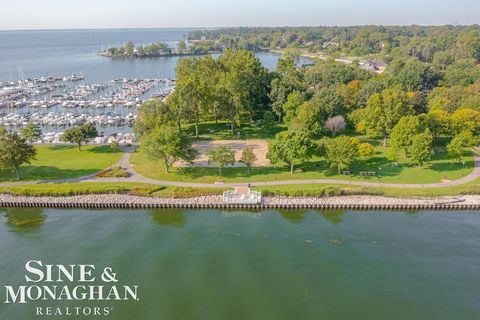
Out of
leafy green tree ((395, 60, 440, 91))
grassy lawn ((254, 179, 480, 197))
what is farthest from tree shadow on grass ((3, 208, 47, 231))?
leafy green tree ((395, 60, 440, 91))

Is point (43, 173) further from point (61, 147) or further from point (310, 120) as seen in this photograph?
point (310, 120)

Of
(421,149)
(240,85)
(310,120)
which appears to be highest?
(240,85)

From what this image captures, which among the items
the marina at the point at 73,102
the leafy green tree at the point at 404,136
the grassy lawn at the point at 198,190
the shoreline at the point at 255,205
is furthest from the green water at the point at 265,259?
the marina at the point at 73,102

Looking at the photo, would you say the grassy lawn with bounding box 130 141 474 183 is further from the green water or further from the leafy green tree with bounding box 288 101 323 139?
the leafy green tree with bounding box 288 101 323 139

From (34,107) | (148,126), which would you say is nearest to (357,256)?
(148,126)

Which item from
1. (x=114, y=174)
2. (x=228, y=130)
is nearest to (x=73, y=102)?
(x=228, y=130)

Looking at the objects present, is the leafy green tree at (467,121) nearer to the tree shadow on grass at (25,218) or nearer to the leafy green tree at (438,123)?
the leafy green tree at (438,123)

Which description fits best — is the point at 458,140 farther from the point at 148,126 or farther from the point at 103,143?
the point at 103,143
